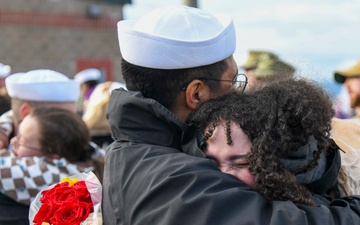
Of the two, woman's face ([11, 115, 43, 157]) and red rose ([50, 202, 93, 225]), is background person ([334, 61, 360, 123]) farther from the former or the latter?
red rose ([50, 202, 93, 225])

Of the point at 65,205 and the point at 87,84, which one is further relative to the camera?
the point at 87,84

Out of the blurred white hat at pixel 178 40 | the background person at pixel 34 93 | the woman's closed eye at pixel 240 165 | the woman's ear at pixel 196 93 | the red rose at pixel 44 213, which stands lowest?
the background person at pixel 34 93

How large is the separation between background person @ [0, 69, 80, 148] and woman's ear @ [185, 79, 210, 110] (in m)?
2.41

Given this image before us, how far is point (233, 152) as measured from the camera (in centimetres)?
157

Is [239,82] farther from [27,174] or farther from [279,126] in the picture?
[27,174]

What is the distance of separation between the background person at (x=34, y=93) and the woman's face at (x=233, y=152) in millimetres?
2570

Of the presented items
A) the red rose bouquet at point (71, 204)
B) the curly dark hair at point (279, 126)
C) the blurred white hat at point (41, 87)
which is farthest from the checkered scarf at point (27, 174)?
the curly dark hair at point (279, 126)

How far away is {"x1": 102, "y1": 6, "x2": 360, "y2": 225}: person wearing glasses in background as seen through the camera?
1458mm

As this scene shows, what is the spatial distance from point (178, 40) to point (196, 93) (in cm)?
18

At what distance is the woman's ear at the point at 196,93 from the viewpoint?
1748 millimetres

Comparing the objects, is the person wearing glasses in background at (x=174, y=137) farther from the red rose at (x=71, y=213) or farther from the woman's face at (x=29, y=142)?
the woman's face at (x=29, y=142)

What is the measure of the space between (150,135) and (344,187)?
627 mm

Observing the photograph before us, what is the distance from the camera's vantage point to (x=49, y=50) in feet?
51.6

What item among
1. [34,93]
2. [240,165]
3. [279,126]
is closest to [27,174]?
[34,93]
